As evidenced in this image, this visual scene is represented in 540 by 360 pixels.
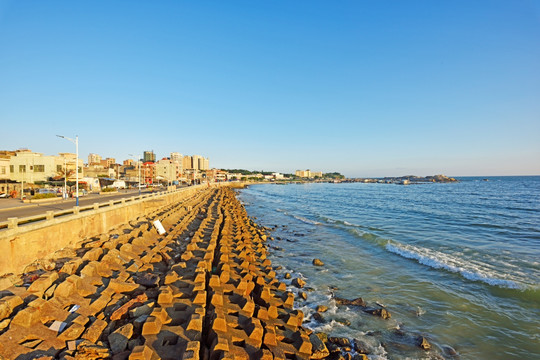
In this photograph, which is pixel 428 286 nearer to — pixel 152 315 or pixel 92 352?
pixel 152 315

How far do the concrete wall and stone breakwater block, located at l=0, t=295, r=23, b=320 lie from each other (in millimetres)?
2948

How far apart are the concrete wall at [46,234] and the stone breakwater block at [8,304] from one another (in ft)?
9.67

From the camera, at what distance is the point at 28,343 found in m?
4.89

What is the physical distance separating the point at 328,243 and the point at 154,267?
11.7m

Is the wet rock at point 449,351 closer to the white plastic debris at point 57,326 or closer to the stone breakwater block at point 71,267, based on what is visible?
the white plastic debris at point 57,326

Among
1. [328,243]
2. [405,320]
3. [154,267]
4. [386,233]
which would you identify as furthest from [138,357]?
[386,233]

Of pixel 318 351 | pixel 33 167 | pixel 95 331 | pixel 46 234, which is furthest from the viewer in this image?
pixel 33 167

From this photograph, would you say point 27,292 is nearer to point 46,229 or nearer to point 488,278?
point 46,229

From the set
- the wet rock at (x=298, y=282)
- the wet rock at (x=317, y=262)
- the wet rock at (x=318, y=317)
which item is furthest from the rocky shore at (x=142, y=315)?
the wet rock at (x=317, y=262)

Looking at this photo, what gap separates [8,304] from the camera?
561 centimetres

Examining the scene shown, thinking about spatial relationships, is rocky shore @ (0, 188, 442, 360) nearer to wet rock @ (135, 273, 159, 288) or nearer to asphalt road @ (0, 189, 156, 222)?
wet rock @ (135, 273, 159, 288)

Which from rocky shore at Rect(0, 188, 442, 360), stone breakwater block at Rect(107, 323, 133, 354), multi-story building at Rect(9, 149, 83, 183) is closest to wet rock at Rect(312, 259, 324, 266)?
rocky shore at Rect(0, 188, 442, 360)

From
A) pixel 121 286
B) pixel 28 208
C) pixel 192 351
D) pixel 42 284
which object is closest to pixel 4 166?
pixel 28 208

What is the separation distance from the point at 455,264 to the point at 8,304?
17.0m
